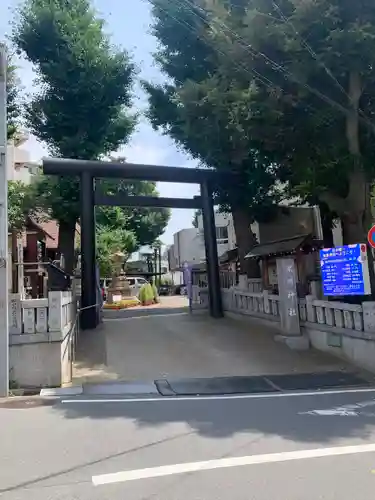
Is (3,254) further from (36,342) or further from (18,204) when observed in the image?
(18,204)

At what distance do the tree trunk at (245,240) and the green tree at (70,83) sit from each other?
6.82 m

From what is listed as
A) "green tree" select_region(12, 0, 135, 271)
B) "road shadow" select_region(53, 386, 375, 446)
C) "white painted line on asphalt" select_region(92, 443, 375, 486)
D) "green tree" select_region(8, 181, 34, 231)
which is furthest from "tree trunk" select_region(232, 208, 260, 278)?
"white painted line on asphalt" select_region(92, 443, 375, 486)

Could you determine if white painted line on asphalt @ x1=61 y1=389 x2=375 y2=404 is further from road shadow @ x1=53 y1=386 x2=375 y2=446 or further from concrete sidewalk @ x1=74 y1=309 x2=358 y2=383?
concrete sidewalk @ x1=74 y1=309 x2=358 y2=383

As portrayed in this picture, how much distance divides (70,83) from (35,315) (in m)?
13.8

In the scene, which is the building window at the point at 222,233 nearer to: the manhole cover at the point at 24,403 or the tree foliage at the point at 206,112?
the tree foliage at the point at 206,112

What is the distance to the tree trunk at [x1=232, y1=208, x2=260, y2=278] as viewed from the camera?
20812 mm

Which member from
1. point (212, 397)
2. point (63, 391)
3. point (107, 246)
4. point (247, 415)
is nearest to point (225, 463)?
point (247, 415)

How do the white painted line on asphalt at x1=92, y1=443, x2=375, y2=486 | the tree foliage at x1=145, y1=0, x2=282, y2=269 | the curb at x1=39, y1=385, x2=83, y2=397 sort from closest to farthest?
the white painted line on asphalt at x1=92, y1=443, x2=375, y2=486 → the curb at x1=39, y1=385, x2=83, y2=397 → the tree foliage at x1=145, y1=0, x2=282, y2=269

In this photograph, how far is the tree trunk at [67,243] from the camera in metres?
22.9

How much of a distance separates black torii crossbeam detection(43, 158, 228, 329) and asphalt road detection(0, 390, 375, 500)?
893 centimetres

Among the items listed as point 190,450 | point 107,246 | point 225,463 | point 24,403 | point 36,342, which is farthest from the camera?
point 107,246

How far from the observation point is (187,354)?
1234 centimetres

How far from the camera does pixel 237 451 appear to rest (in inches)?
209

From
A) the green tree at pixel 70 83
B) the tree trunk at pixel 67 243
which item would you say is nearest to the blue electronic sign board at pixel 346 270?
the green tree at pixel 70 83
